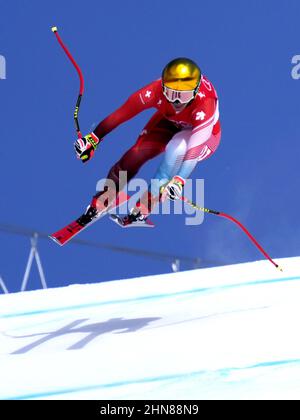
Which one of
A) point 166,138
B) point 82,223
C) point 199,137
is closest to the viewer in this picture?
point 199,137

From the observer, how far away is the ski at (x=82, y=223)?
5.85 metres

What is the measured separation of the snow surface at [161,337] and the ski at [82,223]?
697 millimetres

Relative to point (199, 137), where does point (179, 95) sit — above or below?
above

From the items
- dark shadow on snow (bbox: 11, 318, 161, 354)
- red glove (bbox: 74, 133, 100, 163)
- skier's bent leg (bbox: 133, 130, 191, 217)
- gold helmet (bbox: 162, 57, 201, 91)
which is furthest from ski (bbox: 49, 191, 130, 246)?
gold helmet (bbox: 162, 57, 201, 91)

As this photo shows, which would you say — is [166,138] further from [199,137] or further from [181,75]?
[181,75]

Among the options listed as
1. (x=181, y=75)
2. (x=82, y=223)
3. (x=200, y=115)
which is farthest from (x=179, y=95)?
(x=82, y=223)

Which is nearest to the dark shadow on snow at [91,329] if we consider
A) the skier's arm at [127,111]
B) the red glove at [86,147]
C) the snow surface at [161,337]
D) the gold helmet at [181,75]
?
the snow surface at [161,337]

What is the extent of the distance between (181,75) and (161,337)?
5.41 feet

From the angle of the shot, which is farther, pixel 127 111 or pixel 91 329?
pixel 91 329

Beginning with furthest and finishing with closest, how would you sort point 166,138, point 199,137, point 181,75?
point 166,138
point 199,137
point 181,75

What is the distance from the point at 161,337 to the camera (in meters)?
5.57

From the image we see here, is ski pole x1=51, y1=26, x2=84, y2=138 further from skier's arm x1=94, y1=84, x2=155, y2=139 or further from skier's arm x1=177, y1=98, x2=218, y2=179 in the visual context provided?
skier's arm x1=177, y1=98, x2=218, y2=179

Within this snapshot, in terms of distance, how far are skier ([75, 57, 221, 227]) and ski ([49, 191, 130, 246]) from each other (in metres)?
0.01
